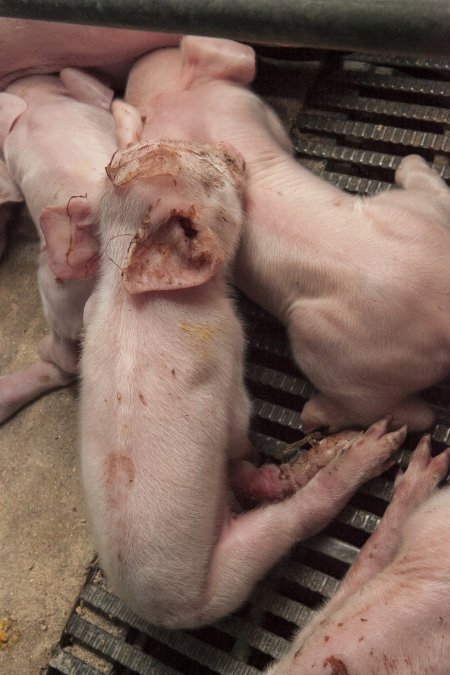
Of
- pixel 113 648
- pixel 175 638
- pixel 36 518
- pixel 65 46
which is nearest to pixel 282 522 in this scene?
pixel 175 638

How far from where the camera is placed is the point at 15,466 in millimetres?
3285

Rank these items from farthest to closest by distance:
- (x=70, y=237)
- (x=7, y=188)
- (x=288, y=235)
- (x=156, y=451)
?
1. (x=7, y=188)
2. (x=70, y=237)
3. (x=288, y=235)
4. (x=156, y=451)

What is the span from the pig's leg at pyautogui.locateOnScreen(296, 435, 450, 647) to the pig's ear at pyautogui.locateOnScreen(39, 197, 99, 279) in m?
1.29

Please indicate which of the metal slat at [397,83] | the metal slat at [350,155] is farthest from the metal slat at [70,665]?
the metal slat at [397,83]

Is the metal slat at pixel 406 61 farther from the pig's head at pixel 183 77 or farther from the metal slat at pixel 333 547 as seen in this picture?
the metal slat at pixel 333 547

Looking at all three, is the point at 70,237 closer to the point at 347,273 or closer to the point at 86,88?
the point at 347,273

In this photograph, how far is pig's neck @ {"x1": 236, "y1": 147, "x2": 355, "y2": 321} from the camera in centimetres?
251

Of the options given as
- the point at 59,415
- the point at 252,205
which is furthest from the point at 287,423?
the point at 59,415

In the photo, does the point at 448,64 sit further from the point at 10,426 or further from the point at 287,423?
the point at 10,426

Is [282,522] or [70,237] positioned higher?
[70,237]

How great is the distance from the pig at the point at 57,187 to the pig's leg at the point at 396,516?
129 centimetres

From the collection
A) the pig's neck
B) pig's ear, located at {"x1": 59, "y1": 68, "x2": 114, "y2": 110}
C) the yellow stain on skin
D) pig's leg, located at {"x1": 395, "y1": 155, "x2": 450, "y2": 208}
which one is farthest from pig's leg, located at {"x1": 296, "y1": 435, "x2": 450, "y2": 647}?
pig's ear, located at {"x1": 59, "y1": 68, "x2": 114, "y2": 110}

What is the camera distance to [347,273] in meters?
2.44

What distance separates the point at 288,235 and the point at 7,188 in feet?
5.01
